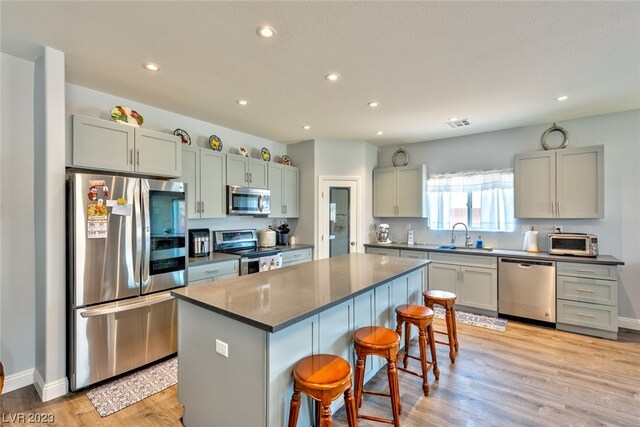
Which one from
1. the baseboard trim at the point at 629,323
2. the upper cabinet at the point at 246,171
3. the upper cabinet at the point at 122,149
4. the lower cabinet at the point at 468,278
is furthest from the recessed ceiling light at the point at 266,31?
the baseboard trim at the point at 629,323

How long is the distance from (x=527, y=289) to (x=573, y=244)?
2.64 feet

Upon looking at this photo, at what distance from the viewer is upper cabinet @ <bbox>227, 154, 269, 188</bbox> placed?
13.3 feet

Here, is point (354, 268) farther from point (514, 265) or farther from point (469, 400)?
point (514, 265)

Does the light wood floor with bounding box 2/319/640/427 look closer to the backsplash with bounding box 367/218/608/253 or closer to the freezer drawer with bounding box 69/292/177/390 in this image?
the freezer drawer with bounding box 69/292/177/390

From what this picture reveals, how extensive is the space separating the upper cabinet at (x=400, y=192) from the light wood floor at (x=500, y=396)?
2.42 m

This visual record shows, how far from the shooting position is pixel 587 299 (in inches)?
136

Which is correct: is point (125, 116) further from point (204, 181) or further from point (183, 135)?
point (204, 181)

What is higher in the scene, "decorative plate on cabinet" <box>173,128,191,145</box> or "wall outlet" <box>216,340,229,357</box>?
"decorative plate on cabinet" <box>173,128,191,145</box>

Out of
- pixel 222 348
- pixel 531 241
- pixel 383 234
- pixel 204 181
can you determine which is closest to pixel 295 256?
pixel 383 234

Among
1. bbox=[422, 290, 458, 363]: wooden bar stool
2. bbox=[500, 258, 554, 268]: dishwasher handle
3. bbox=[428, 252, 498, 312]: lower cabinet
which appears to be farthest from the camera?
bbox=[428, 252, 498, 312]: lower cabinet

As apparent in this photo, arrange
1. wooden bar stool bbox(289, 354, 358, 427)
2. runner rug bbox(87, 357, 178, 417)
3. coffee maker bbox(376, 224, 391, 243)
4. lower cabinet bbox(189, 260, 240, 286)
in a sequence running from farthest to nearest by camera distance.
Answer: coffee maker bbox(376, 224, 391, 243) → lower cabinet bbox(189, 260, 240, 286) → runner rug bbox(87, 357, 178, 417) → wooden bar stool bbox(289, 354, 358, 427)

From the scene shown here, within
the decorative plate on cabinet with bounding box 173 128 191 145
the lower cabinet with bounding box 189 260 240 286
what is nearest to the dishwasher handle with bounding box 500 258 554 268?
the lower cabinet with bounding box 189 260 240 286

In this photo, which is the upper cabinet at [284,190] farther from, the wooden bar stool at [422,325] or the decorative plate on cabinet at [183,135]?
the wooden bar stool at [422,325]

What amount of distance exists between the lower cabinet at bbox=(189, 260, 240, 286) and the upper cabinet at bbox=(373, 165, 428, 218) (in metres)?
2.77
